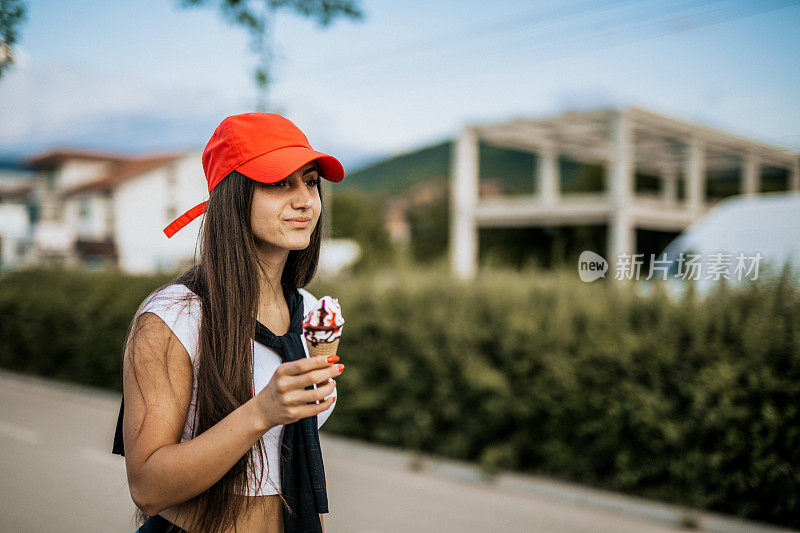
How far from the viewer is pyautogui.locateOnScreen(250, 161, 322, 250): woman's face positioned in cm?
162

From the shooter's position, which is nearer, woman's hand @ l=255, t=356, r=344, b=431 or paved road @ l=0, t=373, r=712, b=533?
woman's hand @ l=255, t=356, r=344, b=431

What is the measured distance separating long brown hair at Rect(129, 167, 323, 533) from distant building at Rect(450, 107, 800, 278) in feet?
50.6

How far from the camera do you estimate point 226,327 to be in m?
1.53

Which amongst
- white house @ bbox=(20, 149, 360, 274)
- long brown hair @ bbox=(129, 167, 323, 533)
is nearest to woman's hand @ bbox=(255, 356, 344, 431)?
long brown hair @ bbox=(129, 167, 323, 533)

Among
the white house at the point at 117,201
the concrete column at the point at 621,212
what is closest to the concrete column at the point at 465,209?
the concrete column at the point at 621,212

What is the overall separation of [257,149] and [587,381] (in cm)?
510

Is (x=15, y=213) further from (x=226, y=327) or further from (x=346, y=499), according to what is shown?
(x=226, y=327)

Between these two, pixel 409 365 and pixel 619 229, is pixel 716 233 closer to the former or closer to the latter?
pixel 409 365

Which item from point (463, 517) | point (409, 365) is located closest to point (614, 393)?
point (463, 517)

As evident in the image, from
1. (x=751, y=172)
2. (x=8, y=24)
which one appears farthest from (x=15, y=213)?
(x=751, y=172)

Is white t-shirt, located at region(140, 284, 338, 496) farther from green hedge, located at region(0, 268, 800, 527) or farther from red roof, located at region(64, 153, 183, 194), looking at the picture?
red roof, located at region(64, 153, 183, 194)

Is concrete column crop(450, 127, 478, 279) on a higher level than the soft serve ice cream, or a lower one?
higher

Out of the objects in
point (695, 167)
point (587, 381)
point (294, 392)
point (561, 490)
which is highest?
point (695, 167)

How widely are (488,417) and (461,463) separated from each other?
61 cm
